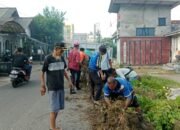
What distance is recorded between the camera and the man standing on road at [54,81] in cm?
769

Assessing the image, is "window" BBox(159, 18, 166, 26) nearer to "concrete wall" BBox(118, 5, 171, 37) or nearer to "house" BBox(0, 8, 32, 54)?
"concrete wall" BBox(118, 5, 171, 37)

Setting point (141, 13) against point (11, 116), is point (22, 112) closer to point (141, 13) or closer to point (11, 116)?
point (11, 116)

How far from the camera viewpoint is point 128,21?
40219 mm

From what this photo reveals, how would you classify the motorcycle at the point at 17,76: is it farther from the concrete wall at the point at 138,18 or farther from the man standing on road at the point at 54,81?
the concrete wall at the point at 138,18

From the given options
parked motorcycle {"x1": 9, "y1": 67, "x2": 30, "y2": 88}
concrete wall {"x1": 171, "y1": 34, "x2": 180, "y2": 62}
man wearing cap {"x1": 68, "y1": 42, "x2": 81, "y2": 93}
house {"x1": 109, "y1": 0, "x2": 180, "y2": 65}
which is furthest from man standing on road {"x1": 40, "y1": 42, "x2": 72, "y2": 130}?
house {"x1": 109, "y1": 0, "x2": 180, "y2": 65}

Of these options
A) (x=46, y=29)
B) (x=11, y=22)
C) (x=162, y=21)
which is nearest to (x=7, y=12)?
(x=46, y=29)

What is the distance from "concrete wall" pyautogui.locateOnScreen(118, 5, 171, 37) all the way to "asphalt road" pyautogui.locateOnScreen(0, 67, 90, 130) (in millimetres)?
27020

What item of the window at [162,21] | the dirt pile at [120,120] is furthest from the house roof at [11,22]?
the dirt pile at [120,120]

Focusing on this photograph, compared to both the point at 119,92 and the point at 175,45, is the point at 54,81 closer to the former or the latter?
the point at 119,92

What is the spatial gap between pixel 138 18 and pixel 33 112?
31600mm

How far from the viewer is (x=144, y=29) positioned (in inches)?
1578

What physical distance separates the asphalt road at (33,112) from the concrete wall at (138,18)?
88.6 feet

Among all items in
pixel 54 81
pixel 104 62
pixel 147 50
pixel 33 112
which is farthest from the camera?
pixel 147 50

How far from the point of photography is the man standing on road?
25.2 feet
